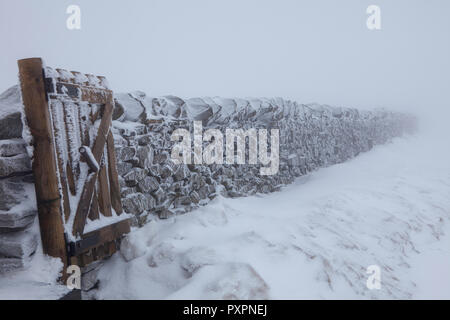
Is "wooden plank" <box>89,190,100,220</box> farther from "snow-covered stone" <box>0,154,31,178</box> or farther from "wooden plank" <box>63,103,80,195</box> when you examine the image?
"snow-covered stone" <box>0,154,31,178</box>

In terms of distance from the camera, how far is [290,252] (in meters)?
2.89

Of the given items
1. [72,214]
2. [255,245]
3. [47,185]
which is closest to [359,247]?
[255,245]

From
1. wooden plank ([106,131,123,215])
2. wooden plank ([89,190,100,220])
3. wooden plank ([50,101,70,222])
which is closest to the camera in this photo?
wooden plank ([50,101,70,222])

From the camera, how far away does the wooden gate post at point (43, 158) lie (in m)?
2.21

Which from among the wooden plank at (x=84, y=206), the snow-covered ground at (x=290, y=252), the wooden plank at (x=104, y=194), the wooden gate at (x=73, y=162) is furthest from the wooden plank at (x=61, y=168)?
the snow-covered ground at (x=290, y=252)

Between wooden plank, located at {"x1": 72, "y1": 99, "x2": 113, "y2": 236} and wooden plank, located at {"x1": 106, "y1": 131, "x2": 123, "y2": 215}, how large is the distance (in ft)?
0.47

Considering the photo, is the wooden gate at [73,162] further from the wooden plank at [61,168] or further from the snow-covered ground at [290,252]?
the snow-covered ground at [290,252]

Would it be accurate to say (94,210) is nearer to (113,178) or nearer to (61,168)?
(113,178)

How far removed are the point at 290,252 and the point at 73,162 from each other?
2267 millimetres

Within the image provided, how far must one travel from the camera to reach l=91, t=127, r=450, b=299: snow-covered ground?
2.45 metres

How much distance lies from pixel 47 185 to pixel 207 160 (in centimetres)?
266

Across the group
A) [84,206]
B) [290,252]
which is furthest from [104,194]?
[290,252]

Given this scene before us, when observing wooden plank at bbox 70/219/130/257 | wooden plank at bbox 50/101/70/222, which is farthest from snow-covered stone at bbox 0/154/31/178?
wooden plank at bbox 70/219/130/257
